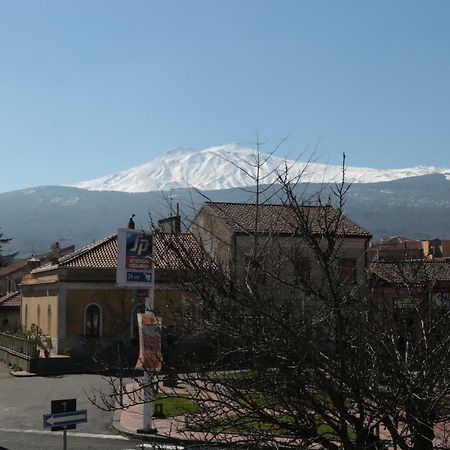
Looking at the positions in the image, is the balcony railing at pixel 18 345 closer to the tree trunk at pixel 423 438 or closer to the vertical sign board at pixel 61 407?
the vertical sign board at pixel 61 407

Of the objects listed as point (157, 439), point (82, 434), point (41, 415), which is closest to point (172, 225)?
point (157, 439)

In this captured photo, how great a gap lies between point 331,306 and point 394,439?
984 mm

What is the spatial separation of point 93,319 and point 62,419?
24.9 meters

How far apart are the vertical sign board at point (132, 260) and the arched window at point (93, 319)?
18.2m

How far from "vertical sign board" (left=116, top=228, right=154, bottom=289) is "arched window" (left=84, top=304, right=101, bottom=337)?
59.9ft

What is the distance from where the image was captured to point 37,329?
38.4m

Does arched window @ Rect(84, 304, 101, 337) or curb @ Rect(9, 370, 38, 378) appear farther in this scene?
arched window @ Rect(84, 304, 101, 337)

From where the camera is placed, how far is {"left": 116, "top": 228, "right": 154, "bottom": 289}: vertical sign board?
1908 centimetres

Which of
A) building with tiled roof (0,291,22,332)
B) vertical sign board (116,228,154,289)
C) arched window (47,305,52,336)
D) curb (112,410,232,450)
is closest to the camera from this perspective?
curb (112,410,232,450)

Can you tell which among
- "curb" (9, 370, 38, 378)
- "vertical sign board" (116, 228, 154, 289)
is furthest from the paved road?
"vertical sign board" (116, 228, 154, 289)

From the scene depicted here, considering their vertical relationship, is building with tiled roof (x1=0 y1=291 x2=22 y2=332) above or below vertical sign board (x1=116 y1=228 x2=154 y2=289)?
below

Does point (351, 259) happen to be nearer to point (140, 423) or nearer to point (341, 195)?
point (140, 423)

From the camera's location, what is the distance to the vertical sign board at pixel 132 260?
62.6ft

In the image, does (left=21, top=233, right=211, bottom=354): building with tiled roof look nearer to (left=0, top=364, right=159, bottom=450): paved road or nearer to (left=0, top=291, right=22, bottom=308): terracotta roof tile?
(left=0, top=364, right=159, bottom=450): paved road
